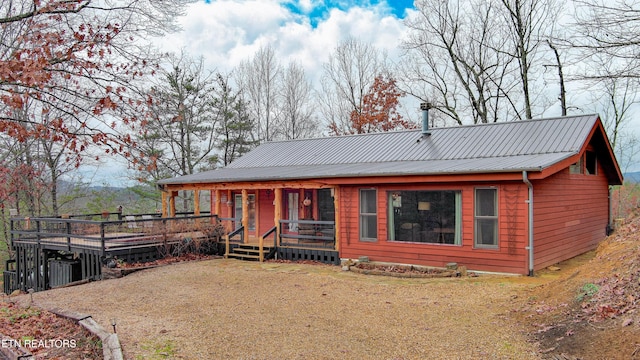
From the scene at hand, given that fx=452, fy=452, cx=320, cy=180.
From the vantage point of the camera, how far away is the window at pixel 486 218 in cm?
1051

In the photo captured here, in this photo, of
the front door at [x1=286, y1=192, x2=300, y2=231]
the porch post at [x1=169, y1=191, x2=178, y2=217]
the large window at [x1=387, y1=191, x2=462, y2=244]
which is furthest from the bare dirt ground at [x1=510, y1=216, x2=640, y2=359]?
the porch post at [x1=169, y1=191, x2=178, y2=217]

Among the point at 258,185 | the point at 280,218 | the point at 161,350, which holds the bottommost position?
the point at 161,350

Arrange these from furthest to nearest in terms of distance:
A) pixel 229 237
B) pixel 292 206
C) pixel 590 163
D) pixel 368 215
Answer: pixel 292 206, pixel 229 237, pixel 590 163, pixel 368 215

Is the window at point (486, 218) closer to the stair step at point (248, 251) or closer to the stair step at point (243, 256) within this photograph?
the stair step at point (248, 251)

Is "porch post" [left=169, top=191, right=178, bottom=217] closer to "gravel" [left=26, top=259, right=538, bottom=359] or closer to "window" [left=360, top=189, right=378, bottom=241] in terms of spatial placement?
"gravel" [left=26, top=259, right=538, bottom=359]

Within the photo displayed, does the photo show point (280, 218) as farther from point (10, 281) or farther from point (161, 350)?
point (10, 281)

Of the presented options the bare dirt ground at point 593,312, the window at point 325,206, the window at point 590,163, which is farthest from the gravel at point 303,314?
the window at point 590,163

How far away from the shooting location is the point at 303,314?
7582 millimetres

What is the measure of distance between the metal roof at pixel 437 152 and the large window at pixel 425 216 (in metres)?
0.72

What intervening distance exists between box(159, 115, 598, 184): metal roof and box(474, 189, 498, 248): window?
699mm

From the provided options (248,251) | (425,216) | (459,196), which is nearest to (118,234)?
(248,251)

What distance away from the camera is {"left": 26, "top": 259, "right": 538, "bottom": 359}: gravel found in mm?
5719

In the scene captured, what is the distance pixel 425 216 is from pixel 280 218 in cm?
517

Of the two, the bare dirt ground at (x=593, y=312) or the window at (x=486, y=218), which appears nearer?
the bare dirt ground at (x=593, y=312)
